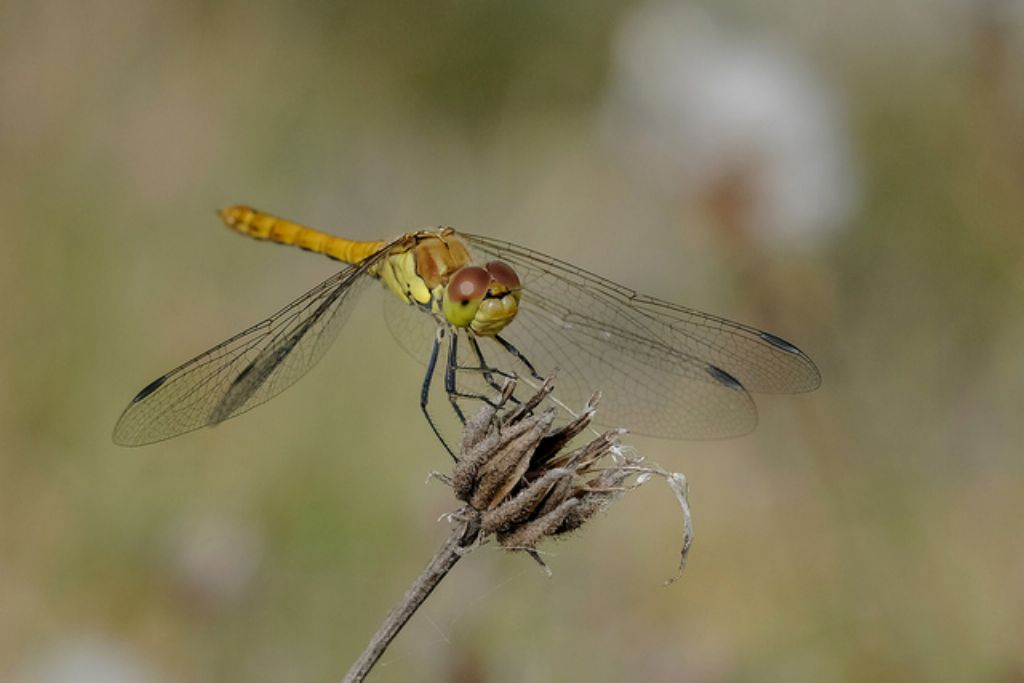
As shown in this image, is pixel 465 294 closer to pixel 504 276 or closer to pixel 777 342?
pixel 504 276

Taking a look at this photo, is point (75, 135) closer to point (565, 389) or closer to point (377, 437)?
point (377, 437)

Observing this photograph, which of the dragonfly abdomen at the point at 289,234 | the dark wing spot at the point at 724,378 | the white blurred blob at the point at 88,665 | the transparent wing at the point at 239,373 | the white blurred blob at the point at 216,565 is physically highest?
the dark wing spot at the point at 724,378

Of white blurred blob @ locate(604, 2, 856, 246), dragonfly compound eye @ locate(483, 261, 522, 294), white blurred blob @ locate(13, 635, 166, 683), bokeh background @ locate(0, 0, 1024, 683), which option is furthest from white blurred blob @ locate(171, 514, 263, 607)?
white blurred blob @ locate(604, 2, 856, 246)

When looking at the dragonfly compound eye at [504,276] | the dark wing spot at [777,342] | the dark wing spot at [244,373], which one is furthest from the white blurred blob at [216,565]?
the dark wing spot at [777,342]

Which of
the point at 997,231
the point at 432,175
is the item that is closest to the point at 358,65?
the point at 432,175

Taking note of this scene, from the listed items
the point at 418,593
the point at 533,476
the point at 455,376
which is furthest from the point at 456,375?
the point at 418,593

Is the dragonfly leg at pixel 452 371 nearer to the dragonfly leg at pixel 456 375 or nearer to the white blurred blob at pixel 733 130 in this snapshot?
the dragonfly leg at pixel 456 375

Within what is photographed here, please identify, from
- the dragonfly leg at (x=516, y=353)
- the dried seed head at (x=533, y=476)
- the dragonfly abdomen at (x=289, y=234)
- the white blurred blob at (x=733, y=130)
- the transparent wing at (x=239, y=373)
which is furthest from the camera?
the white blurred blob at (x=733, y=130)
